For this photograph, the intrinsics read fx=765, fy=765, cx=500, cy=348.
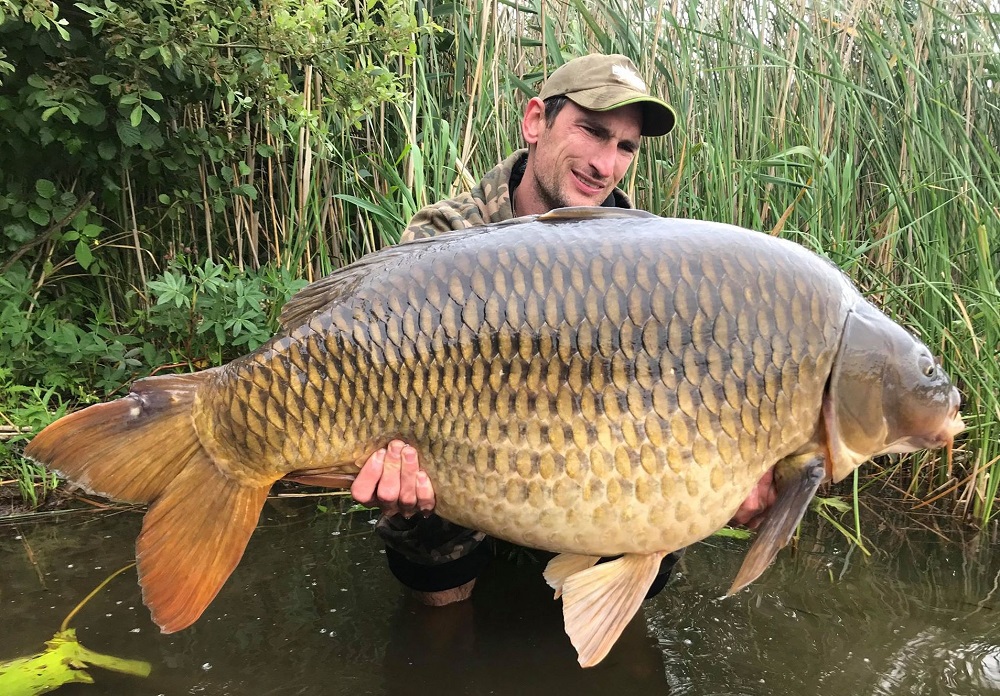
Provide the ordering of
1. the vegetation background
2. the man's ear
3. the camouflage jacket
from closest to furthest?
the camouflage jacket
the man's ear
the vegetation background

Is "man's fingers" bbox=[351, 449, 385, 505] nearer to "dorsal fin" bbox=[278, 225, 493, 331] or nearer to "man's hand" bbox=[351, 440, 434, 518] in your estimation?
"man's hand" bbox=[351, 440, 434, 518]

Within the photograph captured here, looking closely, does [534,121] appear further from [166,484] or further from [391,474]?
[166,484]

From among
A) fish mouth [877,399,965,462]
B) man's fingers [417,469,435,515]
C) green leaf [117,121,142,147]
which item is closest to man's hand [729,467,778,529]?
fish mouth [877,399,965,462]

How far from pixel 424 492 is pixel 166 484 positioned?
1.31 feet

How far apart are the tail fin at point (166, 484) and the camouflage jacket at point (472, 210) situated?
777mm

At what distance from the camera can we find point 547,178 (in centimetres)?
193

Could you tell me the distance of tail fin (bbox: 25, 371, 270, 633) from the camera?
1140 mm

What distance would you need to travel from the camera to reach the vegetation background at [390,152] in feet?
7.11

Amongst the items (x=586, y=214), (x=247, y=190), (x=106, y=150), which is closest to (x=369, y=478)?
(x=586, y=214)

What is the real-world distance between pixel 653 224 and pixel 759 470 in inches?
16.0

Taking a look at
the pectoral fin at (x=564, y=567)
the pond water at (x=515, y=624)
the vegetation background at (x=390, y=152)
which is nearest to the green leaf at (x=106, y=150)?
the vegetation background at (x=390, y=152)

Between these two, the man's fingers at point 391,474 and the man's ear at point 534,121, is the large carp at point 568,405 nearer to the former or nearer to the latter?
the man's fingers at point 391,474

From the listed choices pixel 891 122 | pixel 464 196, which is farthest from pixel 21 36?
pixel 891 122

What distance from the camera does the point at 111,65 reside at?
7.79 ft
